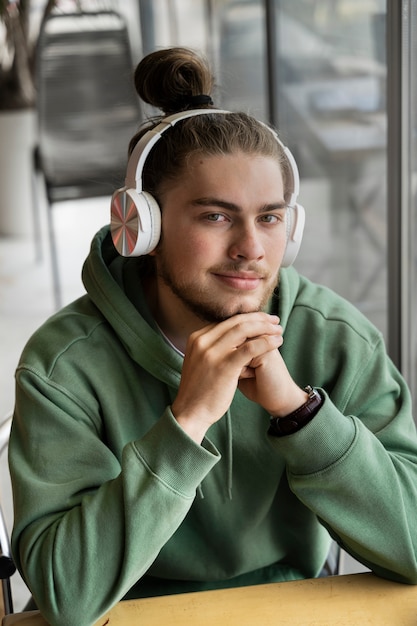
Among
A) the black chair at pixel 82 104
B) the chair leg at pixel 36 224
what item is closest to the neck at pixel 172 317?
the black chair at pixel 82 104

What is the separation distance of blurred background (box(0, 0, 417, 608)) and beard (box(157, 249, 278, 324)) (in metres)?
0.28

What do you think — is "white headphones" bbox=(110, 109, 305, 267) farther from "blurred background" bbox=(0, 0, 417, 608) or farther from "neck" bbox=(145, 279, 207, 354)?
"blurred background" bbox=(0, 0, 417, 608)

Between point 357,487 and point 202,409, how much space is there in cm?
21

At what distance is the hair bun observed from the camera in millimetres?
1319

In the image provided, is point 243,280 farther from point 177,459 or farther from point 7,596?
point 7,596

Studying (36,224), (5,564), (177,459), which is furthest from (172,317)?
(36,224)

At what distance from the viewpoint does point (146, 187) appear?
1308 millimetres

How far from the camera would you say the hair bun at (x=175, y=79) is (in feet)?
4.33

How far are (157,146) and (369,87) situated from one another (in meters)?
1.38

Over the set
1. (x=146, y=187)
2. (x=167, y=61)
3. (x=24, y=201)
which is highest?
(x=167, y=61)

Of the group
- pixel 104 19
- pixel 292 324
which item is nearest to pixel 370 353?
pixel 292 324

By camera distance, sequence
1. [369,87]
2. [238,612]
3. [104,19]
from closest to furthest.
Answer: [238,612] → [369,87] → [104,19]

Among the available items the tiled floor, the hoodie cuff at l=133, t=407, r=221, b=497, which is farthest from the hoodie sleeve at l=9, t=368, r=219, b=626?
the tiled floor

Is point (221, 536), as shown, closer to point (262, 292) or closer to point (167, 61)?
point (262, 292)
